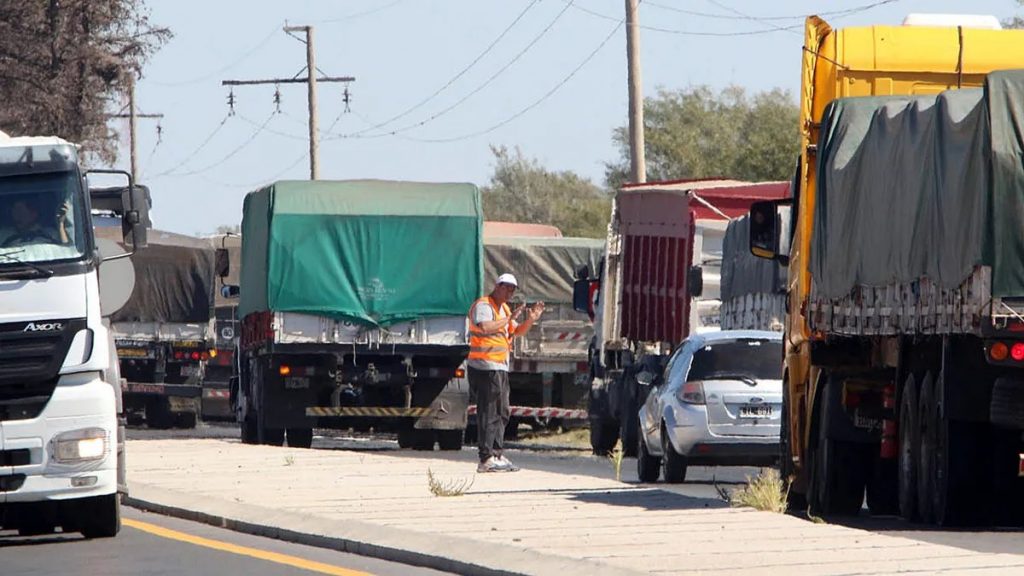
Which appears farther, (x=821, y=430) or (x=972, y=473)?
(x=821, y=430)

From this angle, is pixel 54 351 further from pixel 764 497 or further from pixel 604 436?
pixel 604 436

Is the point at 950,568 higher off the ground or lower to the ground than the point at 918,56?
lower

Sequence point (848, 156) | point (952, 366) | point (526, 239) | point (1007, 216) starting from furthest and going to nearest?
point (526, 239)
point (848, 156)
point (952, 366)
point (1007, 216)

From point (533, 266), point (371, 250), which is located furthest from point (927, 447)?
point (533, 266)

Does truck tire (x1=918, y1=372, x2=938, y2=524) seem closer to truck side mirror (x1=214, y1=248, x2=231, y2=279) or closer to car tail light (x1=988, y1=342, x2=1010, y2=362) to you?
car tail light (x1=988, y1=342, x2=1010, y2=362)

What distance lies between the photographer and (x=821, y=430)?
1941 centimetres

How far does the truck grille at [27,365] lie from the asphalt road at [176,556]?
3.11 feet

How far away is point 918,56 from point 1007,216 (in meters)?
4.09

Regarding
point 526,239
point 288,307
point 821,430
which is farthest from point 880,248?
point 526,239

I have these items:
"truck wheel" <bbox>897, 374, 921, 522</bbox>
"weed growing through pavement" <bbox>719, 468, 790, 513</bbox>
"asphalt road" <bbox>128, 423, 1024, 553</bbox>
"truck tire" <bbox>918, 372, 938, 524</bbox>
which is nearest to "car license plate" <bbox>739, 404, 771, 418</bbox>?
"asphalt road" <bbox>128, 423, 1024, 553</bbox>

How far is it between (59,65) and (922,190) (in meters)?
43.1

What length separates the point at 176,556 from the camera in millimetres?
15727

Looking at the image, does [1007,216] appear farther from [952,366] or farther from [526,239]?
[526,239]

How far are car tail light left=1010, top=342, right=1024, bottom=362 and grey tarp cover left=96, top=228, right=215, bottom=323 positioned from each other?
2554cm
